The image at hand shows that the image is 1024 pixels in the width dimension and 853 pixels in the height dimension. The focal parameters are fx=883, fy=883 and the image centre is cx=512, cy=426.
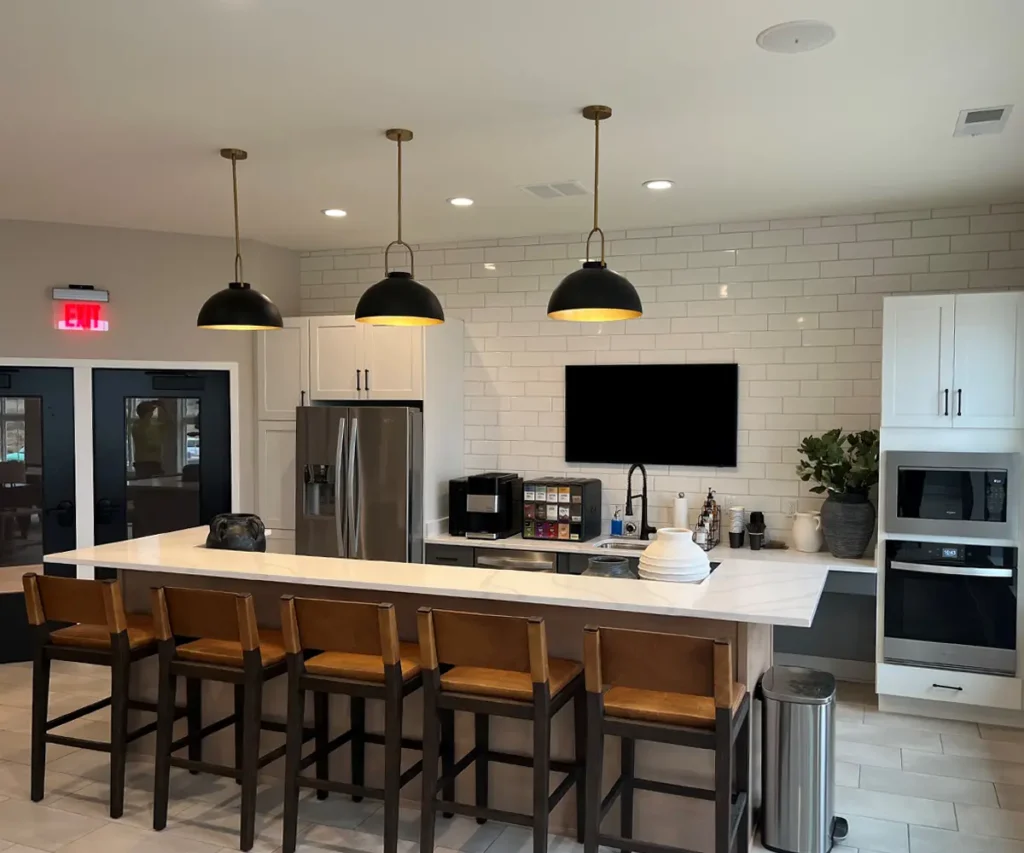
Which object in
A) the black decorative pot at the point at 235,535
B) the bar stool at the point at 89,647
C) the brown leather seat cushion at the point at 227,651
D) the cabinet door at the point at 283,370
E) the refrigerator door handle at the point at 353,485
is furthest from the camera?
the cabinet door at the point at 283,370

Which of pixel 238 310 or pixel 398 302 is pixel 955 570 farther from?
pixel 238 310

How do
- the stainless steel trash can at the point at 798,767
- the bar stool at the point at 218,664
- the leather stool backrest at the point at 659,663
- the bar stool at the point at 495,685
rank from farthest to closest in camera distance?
the bar stool at the point at 218,664 < the stainless steel trash can at the point at 798,767 < the bar stool at the point at 495,685 < the leather stool backrest at the point at 659,663

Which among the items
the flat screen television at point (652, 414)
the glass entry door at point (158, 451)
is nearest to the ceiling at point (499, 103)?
the flat screen television at point (652, 414)

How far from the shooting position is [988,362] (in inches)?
175

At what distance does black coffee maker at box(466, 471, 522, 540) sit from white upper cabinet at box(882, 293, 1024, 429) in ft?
7.33

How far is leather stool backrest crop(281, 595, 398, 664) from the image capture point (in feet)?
9.86

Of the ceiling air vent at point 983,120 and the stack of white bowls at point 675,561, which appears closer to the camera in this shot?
the stack of white bowls at point 675,561

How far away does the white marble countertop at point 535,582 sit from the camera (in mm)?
2863

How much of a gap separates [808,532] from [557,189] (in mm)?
2389

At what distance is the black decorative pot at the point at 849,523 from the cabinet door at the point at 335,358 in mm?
2970

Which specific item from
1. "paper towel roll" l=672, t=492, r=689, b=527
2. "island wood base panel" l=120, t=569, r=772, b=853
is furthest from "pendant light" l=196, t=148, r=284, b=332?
"paper towel roll" l=672, t=492, r=689, b=527

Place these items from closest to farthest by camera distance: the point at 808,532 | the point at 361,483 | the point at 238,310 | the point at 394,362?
1. the point at 238,310
2. the point at 808,532
3. the point at 361,483
4. the point at 394,362

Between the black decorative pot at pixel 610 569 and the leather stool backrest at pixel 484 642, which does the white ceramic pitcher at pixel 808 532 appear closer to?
the black decorative pot at pixel 610 569

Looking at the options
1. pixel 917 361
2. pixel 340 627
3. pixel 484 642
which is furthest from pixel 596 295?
pixel 917 361
